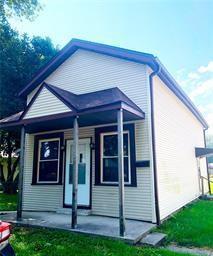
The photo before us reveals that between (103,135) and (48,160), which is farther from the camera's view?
(48,160)

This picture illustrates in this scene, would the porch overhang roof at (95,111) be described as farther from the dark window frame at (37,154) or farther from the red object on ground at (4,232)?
the red object on ground at (4,232)

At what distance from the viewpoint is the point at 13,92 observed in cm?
1530

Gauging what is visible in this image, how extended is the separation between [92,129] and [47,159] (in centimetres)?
241

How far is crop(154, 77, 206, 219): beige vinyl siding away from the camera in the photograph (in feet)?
26.6

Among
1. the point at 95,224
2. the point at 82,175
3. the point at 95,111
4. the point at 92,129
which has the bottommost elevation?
the point at 95,224

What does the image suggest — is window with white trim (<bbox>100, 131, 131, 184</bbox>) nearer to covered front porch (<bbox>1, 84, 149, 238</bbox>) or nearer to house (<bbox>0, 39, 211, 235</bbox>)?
house (<bbox>0, 39, 211, 235</bbox>)

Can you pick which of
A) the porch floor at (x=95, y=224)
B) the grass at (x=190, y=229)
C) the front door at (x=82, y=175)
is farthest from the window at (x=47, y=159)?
the grass at (x=190, y=229)

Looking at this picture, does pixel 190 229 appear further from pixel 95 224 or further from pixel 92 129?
pixel 92 129

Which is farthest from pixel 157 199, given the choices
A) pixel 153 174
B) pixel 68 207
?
pixel 68 207

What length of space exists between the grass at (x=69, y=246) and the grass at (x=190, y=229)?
3.35 ft

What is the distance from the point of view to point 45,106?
748 cm

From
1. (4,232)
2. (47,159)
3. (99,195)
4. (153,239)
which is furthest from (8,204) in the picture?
(4,232)

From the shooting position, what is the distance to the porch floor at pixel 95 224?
5678mm

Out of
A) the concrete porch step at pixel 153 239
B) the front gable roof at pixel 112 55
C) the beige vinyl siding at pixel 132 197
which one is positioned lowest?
the concrete porch step at pixel 153 239
